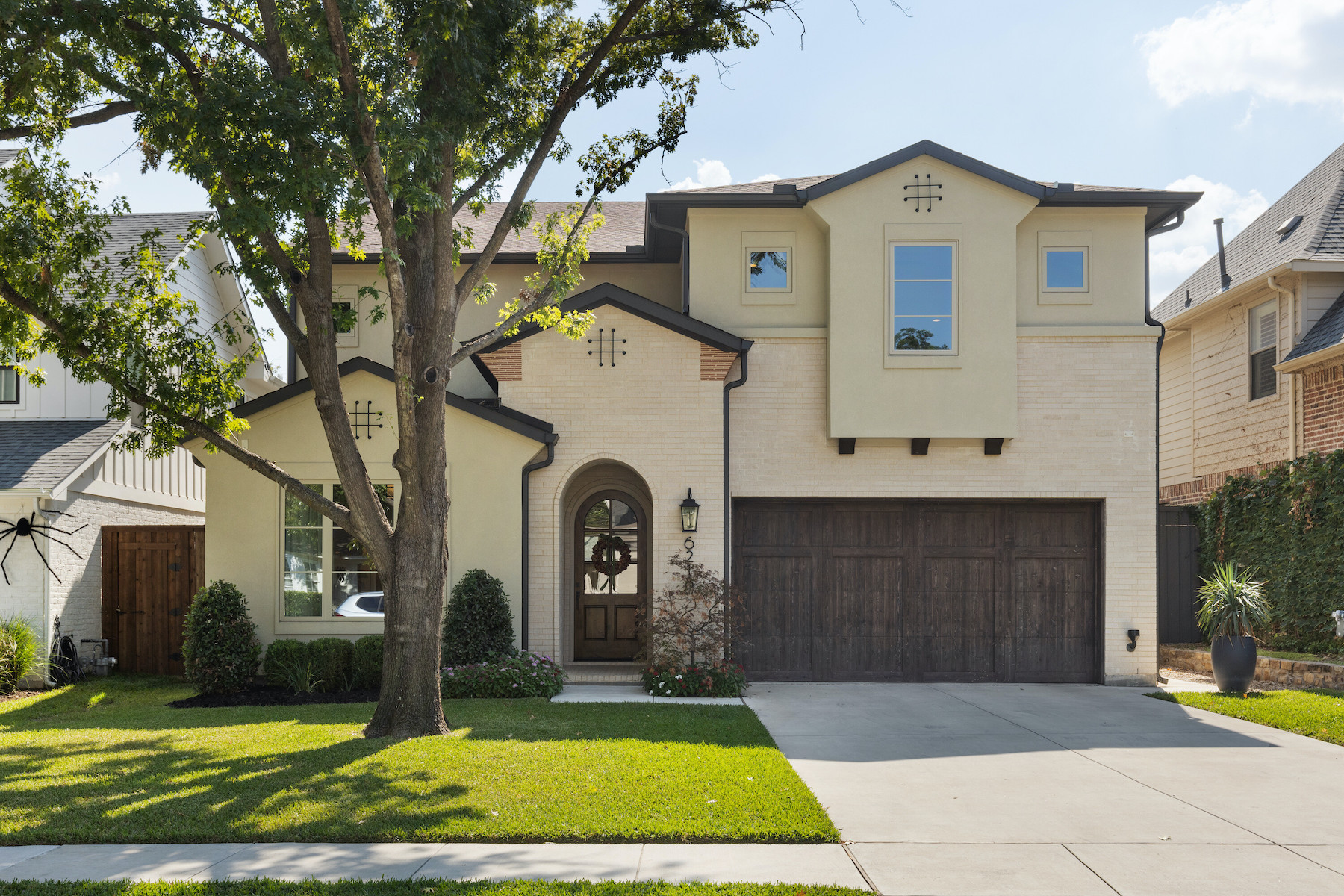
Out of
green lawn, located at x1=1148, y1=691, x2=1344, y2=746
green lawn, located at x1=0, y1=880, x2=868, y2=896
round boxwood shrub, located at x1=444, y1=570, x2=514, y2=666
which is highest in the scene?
round boxwood shrub, located at x1=444, y1=570, x2=514, y2=666

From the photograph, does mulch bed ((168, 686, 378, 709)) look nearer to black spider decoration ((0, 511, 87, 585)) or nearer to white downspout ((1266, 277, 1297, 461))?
black spider decoration ((0, 511, 87, 585))

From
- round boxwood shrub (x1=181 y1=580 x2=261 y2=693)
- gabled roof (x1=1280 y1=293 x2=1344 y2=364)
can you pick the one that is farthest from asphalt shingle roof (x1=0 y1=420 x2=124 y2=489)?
gabled roof (x1=1280 y1=293 x2=1344 y2=364)

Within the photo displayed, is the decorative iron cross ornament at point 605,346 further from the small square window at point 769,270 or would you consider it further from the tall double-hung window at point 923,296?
the tall double-hung window at point 923,296

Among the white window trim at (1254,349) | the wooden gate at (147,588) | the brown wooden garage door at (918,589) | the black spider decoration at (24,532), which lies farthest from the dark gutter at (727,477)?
the black spider decoration at (24,532)

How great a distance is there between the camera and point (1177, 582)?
51.2ft

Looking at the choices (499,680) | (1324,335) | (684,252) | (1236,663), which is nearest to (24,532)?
(499,680)

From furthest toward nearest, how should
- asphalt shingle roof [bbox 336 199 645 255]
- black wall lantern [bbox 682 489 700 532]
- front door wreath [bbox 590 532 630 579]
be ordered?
asphalt shingle roof [bbox 336 199 645 255] < front door wreath [bbox 590 532 630 579] < black wall lantern [bbox 682 489 700 532]

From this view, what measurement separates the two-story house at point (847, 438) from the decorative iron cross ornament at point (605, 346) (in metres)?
0.03

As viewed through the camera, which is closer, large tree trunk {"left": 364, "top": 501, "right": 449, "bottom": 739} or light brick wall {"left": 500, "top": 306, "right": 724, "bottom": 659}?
large tree trunk {"left": 364, "top": 501, "right": 449, "bottom": 739}

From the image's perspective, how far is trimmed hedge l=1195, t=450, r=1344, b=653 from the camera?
13.0m

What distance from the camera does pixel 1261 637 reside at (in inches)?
567

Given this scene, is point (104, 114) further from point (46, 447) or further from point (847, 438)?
point (847, 438)

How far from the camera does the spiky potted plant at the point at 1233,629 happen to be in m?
12.0

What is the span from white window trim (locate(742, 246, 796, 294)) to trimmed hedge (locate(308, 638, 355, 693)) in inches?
284
